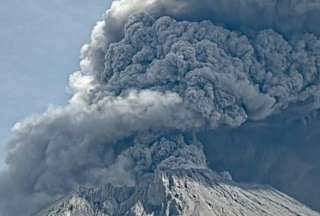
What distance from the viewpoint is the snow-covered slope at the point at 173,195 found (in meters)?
81.2

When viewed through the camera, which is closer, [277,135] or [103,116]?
[103,116]

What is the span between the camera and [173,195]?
83.6m

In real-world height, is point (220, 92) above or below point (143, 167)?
above

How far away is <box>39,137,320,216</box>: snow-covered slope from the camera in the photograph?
81188mm

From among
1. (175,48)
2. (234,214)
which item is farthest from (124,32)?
(234,214)

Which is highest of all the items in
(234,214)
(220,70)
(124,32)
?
(124,32)

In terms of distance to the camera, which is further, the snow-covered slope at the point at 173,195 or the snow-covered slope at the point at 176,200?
the snow-covered slope at the point at 176,200

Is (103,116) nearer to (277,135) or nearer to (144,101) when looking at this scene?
(144,101)

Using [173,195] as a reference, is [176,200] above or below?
below

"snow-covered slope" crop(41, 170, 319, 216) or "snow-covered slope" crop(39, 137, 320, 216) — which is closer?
"snow-covered slope" crop(39, 137, 320, 216)

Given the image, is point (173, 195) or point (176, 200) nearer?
point (176, 200)

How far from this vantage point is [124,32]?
88.5 metres

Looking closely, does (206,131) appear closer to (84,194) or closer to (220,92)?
(220,92)

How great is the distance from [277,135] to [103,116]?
17149mm
